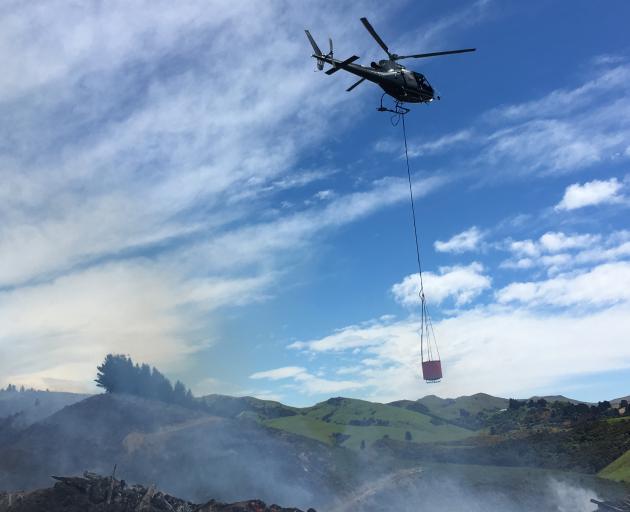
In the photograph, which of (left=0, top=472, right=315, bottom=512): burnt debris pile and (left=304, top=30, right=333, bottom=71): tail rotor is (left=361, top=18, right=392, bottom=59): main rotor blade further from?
(left=0, top=472, right=315, bottom=512): burnt debris pile

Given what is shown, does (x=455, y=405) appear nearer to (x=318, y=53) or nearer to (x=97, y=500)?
(x=97, y=500)

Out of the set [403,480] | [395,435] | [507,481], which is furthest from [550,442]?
[395,435]

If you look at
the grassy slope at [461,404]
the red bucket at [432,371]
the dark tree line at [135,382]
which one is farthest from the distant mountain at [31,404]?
the grassy slope at [461,404]

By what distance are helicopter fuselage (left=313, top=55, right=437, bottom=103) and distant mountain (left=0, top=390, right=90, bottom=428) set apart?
263 ft

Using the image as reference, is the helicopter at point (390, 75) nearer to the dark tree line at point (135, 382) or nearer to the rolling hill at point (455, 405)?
the dark tree line at point (135, 382)

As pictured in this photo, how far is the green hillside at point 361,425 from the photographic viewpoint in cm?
10406

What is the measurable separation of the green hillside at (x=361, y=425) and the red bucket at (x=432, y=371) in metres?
76.6

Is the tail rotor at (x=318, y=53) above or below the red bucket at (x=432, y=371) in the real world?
above

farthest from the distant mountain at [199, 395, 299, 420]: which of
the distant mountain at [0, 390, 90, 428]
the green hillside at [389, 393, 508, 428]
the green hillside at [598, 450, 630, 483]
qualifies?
the green hillside at [598, 450, 630, 483]

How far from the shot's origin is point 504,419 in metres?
116

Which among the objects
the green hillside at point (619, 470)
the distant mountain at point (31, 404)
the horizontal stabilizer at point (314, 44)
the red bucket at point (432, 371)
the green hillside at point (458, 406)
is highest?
the horizontal stabilizer at point (314, 44)

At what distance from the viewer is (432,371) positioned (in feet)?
74.7

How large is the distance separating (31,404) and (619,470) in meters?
94.7

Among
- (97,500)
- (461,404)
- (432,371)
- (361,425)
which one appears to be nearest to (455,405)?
(461,404)
